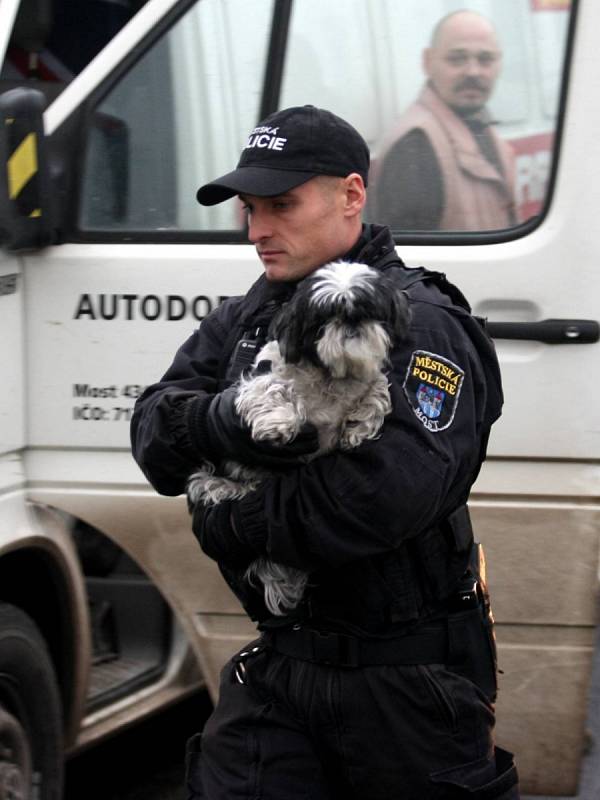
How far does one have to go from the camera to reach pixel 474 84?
10.6 feet

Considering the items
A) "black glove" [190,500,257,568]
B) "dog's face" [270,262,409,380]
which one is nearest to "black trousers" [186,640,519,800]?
"black glove" [190,500,257,568]

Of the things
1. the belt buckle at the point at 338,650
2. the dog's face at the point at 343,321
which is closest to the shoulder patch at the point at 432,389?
the dog's face at the point at 343,321

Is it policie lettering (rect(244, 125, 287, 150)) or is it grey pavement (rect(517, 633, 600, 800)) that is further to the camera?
grey pavement (rect(517, 633, 600, 800))

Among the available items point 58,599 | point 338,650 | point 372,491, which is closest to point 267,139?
point 372,491

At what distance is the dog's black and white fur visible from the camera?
2014mm

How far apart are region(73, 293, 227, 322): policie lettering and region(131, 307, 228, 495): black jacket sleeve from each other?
78cm

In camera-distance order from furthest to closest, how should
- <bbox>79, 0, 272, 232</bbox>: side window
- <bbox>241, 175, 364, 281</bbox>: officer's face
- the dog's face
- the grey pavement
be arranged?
1. the grey pavement
2. <bbox>79, 0, 272, 232</bbox>: side window
3. <bbox>241, 175, 364, 281</bbox>: officer's face
4. the dog's face

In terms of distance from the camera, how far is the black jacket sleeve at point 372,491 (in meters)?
2.14

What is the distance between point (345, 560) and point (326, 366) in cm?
33

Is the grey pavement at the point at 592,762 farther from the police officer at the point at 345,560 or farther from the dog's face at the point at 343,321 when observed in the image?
the dog's face at the point at 343,321

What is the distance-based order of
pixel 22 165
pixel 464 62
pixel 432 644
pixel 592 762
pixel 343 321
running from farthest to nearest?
pixel 592 762 → pixel 464 62 → pixel 22 165 → pixel 432 644 → pixel 343 321

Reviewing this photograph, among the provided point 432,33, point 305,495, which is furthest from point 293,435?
Result: point 432,33

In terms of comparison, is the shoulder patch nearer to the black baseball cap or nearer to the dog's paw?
the dog's paw

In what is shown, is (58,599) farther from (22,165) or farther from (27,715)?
(22,165)
